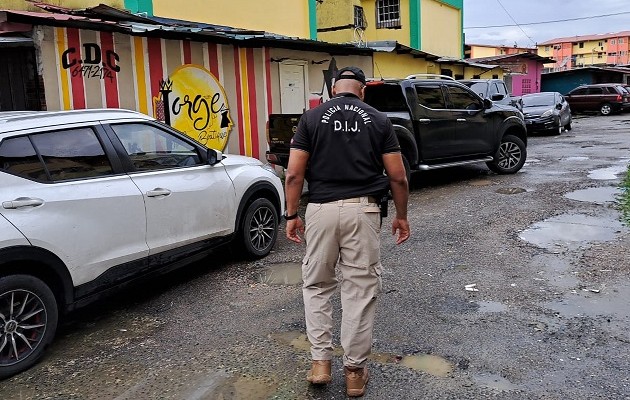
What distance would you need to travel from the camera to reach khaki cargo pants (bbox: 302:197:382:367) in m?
3.45

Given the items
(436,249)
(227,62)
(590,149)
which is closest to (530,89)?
(590,149)

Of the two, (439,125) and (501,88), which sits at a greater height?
(501,88)

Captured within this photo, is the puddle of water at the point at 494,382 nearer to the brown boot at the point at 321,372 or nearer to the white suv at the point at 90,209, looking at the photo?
the brown boot at the point at 321,372

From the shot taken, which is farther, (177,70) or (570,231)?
(177,70)

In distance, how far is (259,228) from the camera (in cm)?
647

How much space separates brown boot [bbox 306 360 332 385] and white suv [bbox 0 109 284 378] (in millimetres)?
1922

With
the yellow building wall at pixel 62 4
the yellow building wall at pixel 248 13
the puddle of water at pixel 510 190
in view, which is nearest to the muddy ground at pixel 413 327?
the puddle of water at pixel 510 190

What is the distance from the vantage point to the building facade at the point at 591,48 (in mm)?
101062

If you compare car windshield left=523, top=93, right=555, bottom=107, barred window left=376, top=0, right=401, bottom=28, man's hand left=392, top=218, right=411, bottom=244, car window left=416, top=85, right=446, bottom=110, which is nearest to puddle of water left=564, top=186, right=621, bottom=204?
car window left=416, top=85, right=446, bottom=110

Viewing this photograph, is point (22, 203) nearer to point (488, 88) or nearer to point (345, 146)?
point (345, 146)

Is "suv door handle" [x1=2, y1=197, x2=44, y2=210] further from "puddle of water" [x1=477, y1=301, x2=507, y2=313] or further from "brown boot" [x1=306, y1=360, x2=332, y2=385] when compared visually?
"puddle of water" [x1=477, y1=301, x2=507, y2=313]

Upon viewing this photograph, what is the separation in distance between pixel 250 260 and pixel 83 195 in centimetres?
241

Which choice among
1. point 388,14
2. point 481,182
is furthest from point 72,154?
point 388,14

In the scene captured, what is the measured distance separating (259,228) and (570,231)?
12.5ft
